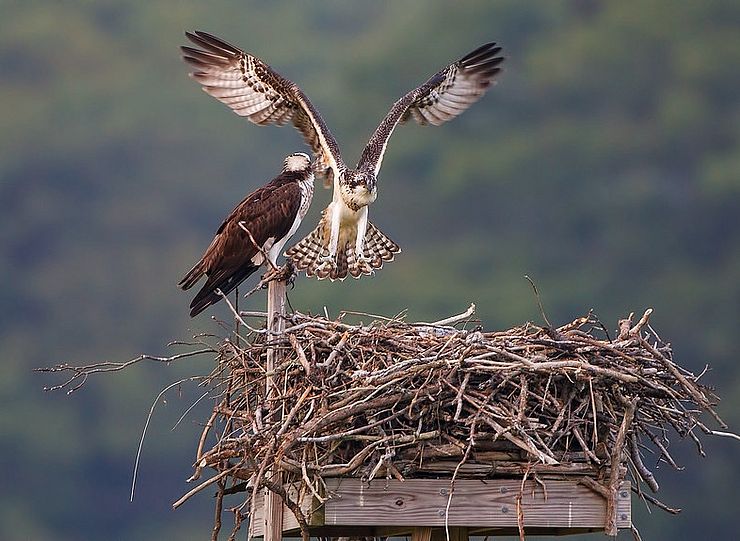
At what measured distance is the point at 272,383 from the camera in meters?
6.11

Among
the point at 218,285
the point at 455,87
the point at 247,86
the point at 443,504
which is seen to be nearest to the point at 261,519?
the point at 443,504

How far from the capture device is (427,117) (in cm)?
891

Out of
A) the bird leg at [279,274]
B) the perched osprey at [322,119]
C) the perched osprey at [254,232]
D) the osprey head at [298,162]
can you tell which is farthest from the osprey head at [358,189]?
the bird leg at [279,274]

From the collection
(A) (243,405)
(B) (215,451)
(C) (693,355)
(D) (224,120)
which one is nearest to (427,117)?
(A) (243,405)

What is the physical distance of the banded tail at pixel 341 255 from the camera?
26.0ft

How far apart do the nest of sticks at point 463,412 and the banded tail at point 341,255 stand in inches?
71.8

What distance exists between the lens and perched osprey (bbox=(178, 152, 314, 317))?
25.8 ft

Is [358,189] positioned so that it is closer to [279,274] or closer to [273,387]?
[279,274]

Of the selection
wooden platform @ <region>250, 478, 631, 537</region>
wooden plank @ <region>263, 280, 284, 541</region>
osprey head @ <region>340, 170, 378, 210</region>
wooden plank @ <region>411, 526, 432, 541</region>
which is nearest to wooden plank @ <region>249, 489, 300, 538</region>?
wooden plank @ <region>263, 280, 284, 541</region>

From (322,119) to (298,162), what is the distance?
0.29 meters

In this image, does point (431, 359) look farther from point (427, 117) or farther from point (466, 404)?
point (427, 117)

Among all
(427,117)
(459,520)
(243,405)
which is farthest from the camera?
(427,117)

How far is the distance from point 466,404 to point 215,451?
0.88 meters

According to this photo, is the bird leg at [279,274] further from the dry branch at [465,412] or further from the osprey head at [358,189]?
the osprey head at [358,189]
